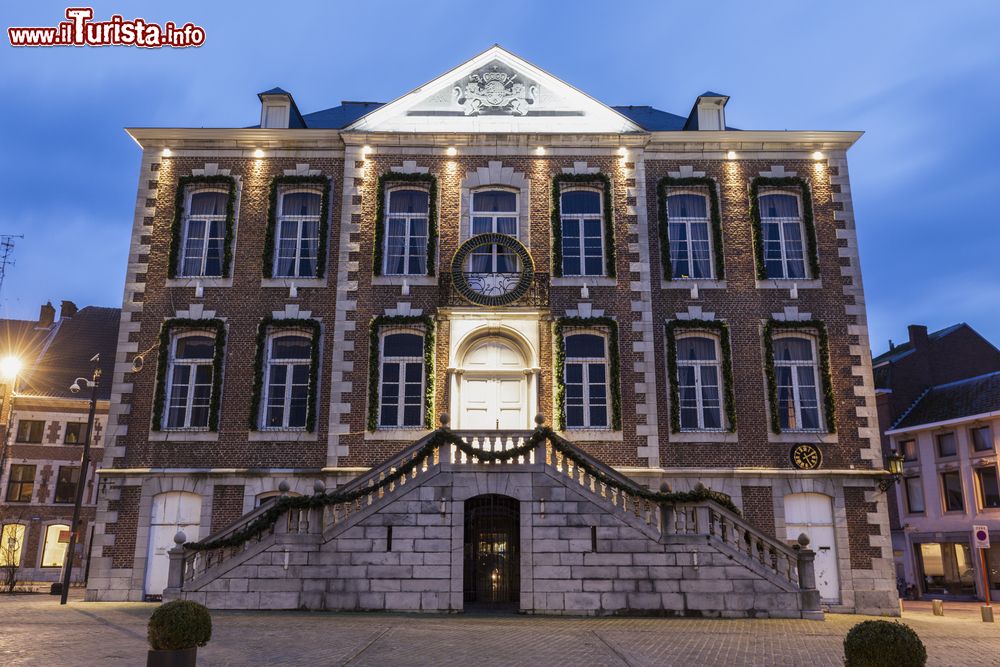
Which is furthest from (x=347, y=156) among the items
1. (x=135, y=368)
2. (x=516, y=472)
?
(x=516, y=472)

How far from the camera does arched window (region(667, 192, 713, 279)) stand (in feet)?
72.0

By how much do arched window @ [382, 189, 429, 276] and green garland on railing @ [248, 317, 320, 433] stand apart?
2551mm

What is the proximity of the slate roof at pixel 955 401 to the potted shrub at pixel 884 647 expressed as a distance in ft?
94.1

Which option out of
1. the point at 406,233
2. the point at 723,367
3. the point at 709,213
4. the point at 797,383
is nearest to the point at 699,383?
the point at 723,367

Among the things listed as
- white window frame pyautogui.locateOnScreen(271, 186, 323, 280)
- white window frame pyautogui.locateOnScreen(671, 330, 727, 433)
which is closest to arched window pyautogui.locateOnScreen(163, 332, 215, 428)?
white window frame pyautogui.locateOnScreen(271, 186, 323, 280)

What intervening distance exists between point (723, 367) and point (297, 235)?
12.1 m

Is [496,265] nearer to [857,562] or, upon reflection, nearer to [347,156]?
[347,156]

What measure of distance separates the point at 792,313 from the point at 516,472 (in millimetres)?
9474

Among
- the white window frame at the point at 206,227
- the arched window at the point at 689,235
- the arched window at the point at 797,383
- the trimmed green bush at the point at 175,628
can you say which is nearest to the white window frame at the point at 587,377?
the arched window at the point at 689,235

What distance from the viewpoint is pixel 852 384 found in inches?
823

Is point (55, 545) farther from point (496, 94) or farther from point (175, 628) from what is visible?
point (175, 628)

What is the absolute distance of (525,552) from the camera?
16.4 metres

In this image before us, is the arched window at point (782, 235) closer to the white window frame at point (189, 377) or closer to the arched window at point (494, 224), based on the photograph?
the arched window at point (494, 224)

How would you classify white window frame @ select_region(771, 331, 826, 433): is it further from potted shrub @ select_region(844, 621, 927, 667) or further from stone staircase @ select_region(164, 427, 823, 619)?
potted shrub @ select_region(844, 621, 927, 667)
